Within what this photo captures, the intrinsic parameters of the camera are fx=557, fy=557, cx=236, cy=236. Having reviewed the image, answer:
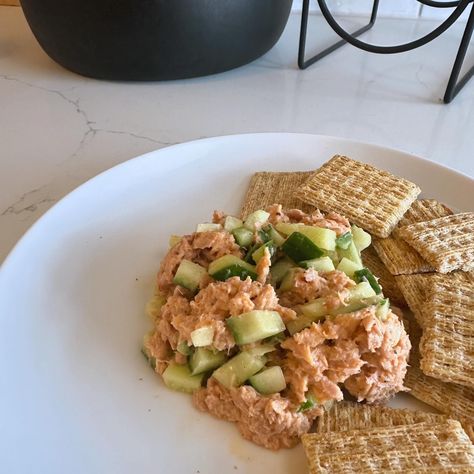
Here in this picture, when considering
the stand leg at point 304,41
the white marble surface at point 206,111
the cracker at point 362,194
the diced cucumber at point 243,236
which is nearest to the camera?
the diced cucumber at point 243,236

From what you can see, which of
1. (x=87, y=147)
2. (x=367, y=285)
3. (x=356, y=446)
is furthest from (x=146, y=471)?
(x=87, y=147)

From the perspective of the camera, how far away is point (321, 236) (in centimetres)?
89

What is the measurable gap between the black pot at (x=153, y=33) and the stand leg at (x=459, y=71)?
499 mm

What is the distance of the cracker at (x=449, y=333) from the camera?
791 millimetres

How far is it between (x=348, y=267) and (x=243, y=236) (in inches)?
6.9

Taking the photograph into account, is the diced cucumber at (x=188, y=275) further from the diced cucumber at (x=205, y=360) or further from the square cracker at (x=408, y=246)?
the square cracker at (x=408, y=246)

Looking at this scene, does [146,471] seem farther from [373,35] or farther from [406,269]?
[373,35]

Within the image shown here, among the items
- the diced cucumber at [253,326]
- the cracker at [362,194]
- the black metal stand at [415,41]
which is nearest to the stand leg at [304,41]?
the black metal stand at [415,41]

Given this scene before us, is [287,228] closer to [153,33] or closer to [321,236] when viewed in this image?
[321,236]

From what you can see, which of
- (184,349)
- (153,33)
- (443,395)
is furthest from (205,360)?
(153,33)

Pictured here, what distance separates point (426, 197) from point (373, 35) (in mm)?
1056

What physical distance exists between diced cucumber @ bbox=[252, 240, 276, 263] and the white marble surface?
22.7 inches

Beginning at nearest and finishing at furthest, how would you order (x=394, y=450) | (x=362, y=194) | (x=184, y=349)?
(x=394, y=450) → (x=184, y=349) → (x=362, y=194)

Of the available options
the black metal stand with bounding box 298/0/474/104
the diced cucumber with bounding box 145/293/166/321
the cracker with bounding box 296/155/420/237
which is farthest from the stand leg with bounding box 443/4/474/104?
the diced cucumber with bounding box 145/293/166/321
